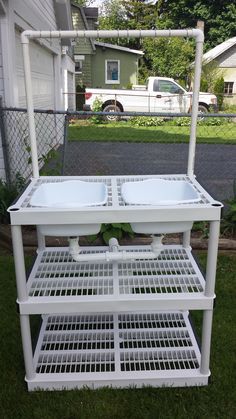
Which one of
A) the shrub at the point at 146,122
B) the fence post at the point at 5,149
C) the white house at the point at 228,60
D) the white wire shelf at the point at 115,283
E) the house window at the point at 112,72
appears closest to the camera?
the white wire shelf at the point at 115,283

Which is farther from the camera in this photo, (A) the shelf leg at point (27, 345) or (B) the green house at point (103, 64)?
(B) the green house at point (103, 64)

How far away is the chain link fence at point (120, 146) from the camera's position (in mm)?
4289

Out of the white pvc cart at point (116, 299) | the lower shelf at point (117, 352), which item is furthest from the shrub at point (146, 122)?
the lower shelf at point (117, 352)

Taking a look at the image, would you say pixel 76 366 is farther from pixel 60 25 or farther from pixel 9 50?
pixel 60 25

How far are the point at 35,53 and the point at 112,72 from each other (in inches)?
645

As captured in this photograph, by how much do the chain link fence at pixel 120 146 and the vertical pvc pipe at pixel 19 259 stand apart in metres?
1.93

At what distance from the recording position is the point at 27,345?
78.1 inches

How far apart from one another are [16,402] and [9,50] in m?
3.39

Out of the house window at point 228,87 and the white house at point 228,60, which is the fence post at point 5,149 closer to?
the white house at point 228,60

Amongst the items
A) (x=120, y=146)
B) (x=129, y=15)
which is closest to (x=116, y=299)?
(x=120, y=146)

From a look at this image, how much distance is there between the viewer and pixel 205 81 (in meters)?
18.6

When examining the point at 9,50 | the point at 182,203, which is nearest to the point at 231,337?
the point at 182,203

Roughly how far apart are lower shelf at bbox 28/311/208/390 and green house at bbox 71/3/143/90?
735 inches

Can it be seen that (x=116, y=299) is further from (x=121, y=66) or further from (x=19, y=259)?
(x=121, y=66)
